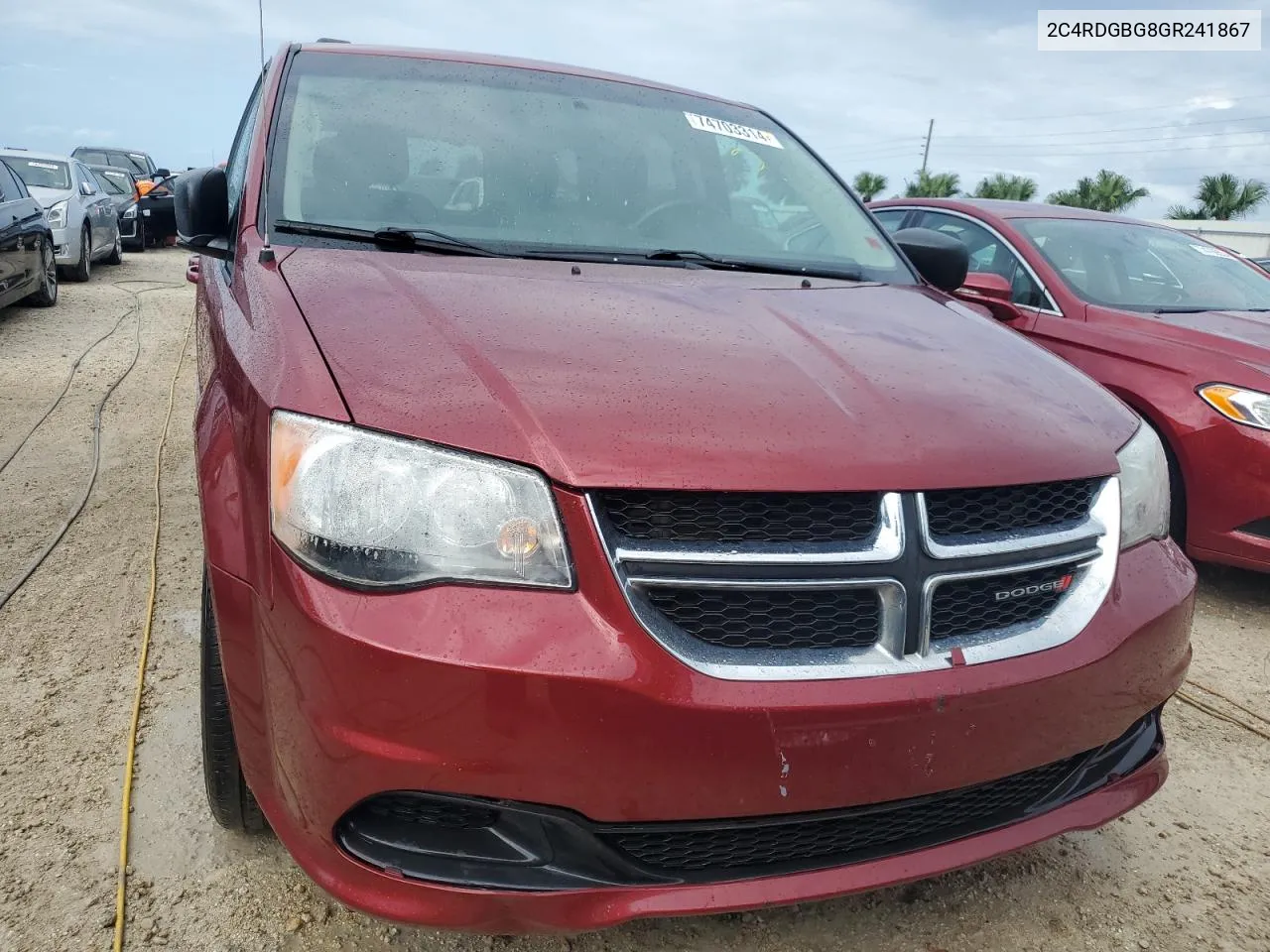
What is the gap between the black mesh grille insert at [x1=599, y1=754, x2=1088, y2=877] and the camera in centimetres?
145

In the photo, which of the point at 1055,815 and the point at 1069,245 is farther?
the point at 1069,245

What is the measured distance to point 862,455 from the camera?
1481mm

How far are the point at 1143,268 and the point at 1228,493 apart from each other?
150cm

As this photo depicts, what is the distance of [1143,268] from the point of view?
456cm

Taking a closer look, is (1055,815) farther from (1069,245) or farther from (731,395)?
(1069,245)

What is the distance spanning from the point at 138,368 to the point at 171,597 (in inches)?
162

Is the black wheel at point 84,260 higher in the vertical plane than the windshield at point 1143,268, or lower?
lower

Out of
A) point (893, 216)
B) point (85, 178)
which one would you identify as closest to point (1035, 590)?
point (893, 216)

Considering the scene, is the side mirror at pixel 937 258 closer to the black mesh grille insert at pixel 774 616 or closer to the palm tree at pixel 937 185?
the black mesh grille insert at pixel 774 616

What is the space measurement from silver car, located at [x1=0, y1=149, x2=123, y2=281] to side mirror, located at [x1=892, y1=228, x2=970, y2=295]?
939cm

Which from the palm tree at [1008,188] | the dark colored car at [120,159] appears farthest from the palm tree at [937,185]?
the dark colored car at [120,159]

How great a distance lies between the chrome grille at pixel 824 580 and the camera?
4.53 feet

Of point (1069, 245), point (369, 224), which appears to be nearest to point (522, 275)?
point (369, 224)

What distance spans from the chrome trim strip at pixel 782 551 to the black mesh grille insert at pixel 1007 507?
74 millimetres
